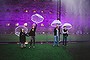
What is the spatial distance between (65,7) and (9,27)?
10975 millimetres

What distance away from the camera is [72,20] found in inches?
1363

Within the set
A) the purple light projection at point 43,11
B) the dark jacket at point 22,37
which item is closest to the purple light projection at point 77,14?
the purple light projection at point 43,11

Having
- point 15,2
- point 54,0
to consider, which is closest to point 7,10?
point 15,2

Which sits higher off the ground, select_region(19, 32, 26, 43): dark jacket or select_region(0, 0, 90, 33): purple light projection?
select_region(0, 0, 90, 33): purple light projection

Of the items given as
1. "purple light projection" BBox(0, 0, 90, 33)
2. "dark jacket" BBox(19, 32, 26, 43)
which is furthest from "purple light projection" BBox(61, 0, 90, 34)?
"dark jacket" BBox(19, 32, 26, 43)

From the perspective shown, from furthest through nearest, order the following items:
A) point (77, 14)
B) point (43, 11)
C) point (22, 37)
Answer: point (77, 14) < point (43, 11) < point (22, 37)

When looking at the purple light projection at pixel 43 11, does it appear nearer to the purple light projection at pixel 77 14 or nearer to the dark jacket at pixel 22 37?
the purple light projection at pixel 77 14

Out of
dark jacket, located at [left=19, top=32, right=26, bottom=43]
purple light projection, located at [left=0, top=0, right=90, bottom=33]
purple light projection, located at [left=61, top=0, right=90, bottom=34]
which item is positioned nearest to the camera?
dark jacket, located at [left=19, top=32, right=26, bottom=43]

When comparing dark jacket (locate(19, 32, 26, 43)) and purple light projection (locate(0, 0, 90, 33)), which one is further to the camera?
purple light projection (locate(0, 0, 90, 33))

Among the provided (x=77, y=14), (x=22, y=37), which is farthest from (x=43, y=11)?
(x=22, y=37)

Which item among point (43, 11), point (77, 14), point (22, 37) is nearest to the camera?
point (22, 37)

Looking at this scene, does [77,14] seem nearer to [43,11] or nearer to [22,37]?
[43,11]

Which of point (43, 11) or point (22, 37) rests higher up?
point (43, 11)

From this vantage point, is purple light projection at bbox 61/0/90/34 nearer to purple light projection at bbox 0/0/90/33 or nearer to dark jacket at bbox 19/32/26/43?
purple light projection at bbox 0/0/90/33
